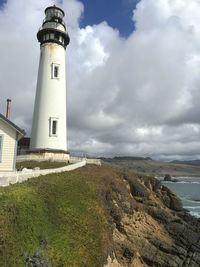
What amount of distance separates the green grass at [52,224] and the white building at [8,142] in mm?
4176

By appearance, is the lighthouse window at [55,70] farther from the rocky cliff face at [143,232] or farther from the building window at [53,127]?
the rocky cliff face at [143,232]

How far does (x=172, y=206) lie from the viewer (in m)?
37.1

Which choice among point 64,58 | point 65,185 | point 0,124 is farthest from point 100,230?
point 64,58

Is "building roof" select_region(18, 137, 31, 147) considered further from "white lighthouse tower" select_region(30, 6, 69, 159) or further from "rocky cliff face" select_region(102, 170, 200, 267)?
"rocky cliff face" select_region(102, 170, 200, 267)

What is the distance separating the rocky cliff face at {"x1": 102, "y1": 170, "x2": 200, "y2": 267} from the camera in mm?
21531

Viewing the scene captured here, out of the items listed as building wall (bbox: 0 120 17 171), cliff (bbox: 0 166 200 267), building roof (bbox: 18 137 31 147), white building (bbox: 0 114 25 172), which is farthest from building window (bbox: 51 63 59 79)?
building wall (bbox: 0 120 17 171)

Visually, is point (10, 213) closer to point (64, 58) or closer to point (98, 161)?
point (98, 161)

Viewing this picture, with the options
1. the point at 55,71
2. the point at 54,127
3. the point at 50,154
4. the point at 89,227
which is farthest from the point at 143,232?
the point at 55,71

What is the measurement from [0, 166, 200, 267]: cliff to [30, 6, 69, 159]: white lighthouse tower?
8.28 meters

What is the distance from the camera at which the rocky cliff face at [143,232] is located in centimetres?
2153

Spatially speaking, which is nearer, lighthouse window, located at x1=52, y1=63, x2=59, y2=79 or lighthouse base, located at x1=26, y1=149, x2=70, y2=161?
lighthouse base, located at x1=26, y1=149, x2=70, y2=161

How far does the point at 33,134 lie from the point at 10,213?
82.9ft

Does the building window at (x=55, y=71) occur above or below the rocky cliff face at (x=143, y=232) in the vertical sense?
above

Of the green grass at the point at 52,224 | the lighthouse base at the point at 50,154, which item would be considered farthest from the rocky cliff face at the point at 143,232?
the lighthouse base at the point at 50,154
